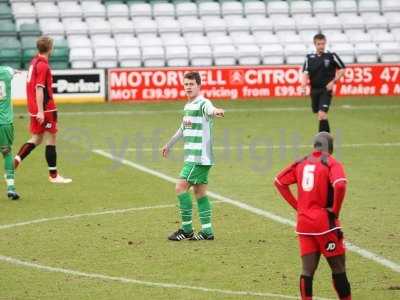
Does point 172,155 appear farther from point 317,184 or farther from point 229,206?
point 317,184

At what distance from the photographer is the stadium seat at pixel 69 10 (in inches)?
1316

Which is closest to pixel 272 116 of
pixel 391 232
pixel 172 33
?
pixel 172 33

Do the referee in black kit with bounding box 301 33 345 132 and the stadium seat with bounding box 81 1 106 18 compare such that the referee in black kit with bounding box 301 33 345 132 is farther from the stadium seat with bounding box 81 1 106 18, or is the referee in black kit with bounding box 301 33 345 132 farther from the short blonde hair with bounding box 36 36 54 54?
the stadium seat with bounding box 81 1 106 18

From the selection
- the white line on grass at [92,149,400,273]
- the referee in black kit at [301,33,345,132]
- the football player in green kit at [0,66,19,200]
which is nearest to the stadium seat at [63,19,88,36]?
the referee in black kit at [301,33,345,132]

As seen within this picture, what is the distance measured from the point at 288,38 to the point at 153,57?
4829 millimetres

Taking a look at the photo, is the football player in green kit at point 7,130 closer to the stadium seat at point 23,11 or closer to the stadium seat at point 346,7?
the stadium seat at point 23,11

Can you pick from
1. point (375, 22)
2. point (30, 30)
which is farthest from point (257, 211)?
point (375, 22)

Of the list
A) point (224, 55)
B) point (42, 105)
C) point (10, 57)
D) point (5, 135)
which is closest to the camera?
point (5, 135)

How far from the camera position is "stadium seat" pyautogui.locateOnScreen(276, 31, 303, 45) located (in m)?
33.7

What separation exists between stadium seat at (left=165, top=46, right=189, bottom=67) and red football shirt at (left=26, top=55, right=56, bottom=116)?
54.7ft

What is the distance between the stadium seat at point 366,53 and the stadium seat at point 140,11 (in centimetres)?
697

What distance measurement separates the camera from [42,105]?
→ 14.9m

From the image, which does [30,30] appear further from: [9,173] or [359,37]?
[9,173]

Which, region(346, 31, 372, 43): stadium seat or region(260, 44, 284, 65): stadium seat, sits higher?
region(346, 31, 372, 43): stadium seat
